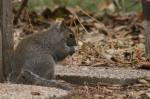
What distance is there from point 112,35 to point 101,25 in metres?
0.51

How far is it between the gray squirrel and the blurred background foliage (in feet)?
16.1

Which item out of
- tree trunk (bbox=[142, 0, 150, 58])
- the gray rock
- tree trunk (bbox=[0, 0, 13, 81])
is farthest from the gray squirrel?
tree trunk (bbox=[142, 0, 150, 58])

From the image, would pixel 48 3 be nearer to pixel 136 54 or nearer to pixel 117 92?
pixel 136 54

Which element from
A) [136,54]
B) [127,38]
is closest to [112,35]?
[127,38]

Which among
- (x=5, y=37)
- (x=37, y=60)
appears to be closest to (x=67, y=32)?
(x=37, y=60)

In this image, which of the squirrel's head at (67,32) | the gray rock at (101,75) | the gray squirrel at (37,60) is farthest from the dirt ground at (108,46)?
the squirrel's head at (67,32)

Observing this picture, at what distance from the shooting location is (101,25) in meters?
9.67

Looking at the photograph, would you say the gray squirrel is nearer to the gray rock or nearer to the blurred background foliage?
the gray rock

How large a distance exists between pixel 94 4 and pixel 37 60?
19.8ft

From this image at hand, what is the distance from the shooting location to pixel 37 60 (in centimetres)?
570

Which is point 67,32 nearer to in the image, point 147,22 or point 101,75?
point 101,75

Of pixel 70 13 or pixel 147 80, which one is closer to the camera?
pixel 147 80

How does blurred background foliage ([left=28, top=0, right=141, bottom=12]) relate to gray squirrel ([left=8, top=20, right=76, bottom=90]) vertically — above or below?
above

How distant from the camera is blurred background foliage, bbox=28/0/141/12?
11092mm
